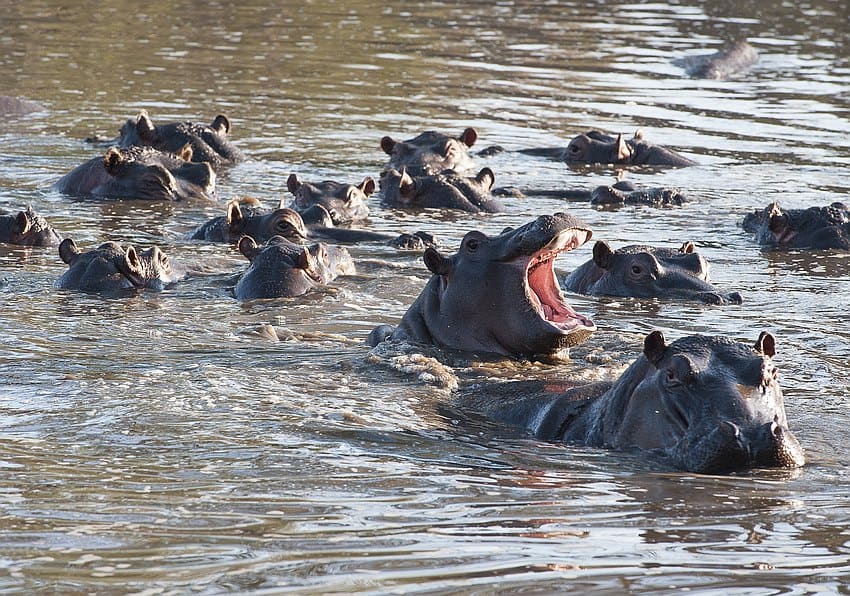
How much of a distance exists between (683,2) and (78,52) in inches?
587

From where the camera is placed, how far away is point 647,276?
9.36m

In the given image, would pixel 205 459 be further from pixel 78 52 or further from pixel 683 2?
pixel 683 2

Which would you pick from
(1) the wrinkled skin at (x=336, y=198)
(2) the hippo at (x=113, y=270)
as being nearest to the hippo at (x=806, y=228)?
(1) the wrinkled skin at (x=336, y=198)

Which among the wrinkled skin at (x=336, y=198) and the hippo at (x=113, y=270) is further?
the wrinkled skin at (x=336, y=198)

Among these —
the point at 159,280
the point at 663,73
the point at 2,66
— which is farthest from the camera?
the point at 663,73

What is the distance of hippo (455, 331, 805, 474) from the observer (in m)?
5.01

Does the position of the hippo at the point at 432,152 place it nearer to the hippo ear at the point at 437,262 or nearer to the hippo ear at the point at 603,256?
the hippo ear at the point at 603,256

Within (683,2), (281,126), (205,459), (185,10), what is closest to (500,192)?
(281,126)

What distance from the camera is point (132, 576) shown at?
371cm

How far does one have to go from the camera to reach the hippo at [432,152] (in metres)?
13.8

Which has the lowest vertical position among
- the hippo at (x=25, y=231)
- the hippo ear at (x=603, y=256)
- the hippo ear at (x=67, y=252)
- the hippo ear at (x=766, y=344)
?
the hippo at (x=25, y=231)

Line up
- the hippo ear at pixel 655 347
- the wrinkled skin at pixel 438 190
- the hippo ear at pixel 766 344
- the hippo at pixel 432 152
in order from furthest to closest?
the hippo at pixel 432 152, the wrinkled skin at pixel 438 190, the hippo ear at pixel 766 344, the hippo ear at pixel 655 347

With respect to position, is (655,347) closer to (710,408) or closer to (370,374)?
(710,408)

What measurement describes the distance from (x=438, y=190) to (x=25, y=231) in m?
3.68
